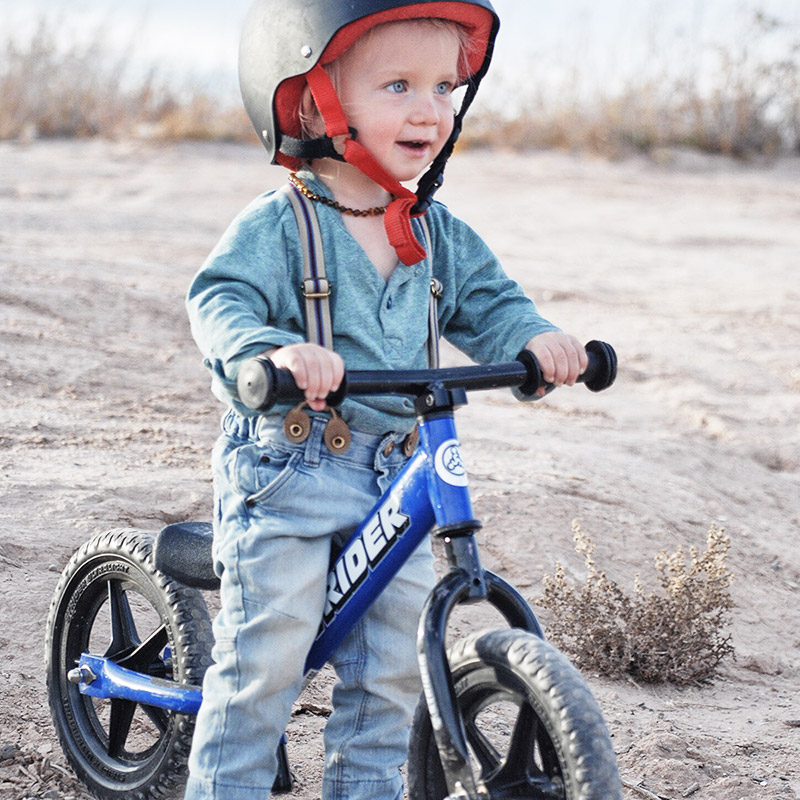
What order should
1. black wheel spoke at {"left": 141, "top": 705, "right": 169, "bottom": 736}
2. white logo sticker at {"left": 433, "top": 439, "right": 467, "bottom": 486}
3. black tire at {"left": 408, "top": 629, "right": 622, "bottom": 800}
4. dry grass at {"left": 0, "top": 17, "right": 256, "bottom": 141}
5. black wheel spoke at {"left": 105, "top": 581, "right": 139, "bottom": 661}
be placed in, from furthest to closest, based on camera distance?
1. dry grass at {"left": 0, "top": 17, "right": 256, "bottom": 141}
2. black wheel spoke at {"left": 105, "top": 581, "right": 139, "bottom": 661}
3. black wheel spoke at {"left": 141, "top": 705, "right": 169, "bottom": 736}
4. white logo sticker at {"left": 433, "top": 439, "right": 467, "bottom": 486}
5. black tire at {"left": 408, "top": 629, "right": 622, "bottom": 800}

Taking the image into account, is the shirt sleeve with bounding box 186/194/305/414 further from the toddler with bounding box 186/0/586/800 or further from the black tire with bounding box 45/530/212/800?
the black tire with bounding box 45/530/212/800

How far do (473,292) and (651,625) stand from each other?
65.0 inches

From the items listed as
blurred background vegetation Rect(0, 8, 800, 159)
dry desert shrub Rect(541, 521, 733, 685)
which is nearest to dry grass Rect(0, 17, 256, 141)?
blurred background vegetation Rect(0, 8, 800, 159)

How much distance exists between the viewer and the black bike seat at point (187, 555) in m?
2.71

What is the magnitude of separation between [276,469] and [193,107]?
13.7 m

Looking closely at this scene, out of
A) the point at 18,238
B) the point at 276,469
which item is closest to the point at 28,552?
the point at 276,469

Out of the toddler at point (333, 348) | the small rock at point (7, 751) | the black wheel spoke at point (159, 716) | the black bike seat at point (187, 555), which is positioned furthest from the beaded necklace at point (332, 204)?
the small rock at point (7, 751)

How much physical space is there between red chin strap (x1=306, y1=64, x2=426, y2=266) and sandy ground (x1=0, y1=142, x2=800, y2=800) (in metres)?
1.39

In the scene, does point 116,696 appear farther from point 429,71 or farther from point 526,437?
point 526,437

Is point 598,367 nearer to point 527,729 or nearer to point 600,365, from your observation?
point 600,365

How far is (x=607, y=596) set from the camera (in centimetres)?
398

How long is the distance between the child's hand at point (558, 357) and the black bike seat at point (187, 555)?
0.83 m

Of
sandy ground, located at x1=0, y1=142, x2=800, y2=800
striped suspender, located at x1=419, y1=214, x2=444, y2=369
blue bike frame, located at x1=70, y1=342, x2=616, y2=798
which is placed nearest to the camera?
blue bike frame, located at x1=70, y1=342, x2=616, y2=798

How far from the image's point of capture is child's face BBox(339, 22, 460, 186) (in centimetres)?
252
